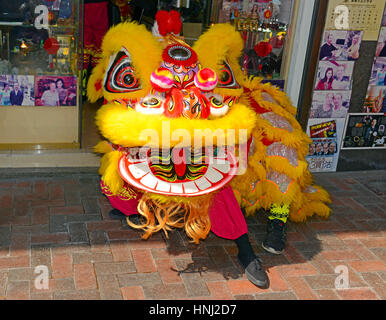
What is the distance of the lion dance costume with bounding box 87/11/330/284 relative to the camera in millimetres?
2824

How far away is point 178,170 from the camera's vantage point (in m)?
3.03

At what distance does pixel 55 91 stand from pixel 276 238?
285 centimetres

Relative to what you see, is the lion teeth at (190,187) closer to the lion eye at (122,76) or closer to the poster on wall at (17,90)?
the lion eye at (122,76)

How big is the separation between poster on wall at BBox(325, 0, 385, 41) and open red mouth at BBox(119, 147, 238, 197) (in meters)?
2.40

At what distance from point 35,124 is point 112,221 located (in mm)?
1786

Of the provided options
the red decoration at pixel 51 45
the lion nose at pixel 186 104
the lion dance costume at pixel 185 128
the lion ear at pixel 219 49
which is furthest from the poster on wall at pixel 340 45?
the red decoration at pixel 51 45

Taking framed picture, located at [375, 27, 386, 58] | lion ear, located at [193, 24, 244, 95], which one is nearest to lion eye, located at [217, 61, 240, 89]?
lion ear, located at [193, 24, 244, 95]

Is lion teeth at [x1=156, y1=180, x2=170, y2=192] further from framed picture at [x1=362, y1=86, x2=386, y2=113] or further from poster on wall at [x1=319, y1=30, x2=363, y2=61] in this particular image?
framed picture at [x1=362, y1=86, x2=386, y2=113]

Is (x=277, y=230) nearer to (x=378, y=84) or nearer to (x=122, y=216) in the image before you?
(x=122, y=216)

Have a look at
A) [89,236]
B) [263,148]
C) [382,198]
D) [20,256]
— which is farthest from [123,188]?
[382,198]

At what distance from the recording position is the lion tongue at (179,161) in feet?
9.78

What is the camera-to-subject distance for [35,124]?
5.04 meters

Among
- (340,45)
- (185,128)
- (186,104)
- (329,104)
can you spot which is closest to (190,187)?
(185,128)
